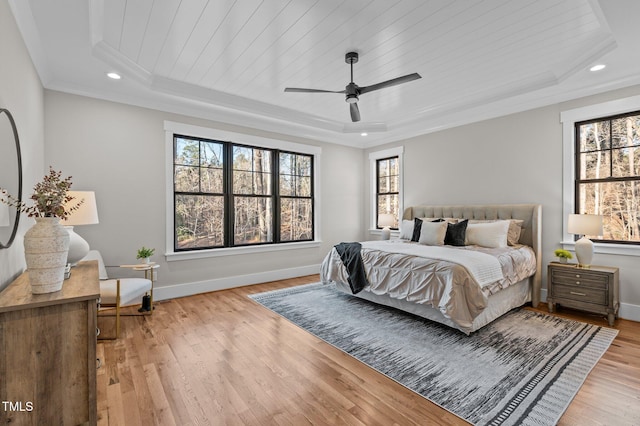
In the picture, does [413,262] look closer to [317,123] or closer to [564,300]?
[564,300]

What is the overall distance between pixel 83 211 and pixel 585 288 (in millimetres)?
5398

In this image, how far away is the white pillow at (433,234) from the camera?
4.30m

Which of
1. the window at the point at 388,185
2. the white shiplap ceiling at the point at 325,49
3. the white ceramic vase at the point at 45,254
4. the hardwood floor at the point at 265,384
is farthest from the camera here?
the window at the point at 388,185

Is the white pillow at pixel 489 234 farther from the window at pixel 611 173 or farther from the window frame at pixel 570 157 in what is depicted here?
the window at pixel 611 173

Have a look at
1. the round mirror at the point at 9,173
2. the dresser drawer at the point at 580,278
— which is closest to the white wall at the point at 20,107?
the round mirror at the point at 9,173

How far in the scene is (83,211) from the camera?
2914mm

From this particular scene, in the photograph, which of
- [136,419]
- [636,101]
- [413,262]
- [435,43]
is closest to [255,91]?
[435,43]

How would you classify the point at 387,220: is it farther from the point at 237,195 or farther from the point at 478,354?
the point at 478,354

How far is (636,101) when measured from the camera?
3367 millimetres

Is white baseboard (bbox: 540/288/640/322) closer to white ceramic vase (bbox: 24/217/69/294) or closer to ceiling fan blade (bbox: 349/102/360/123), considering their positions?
ceiling fan blade (bbox: 349/102/360/123)

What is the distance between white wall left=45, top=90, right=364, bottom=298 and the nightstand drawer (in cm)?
418

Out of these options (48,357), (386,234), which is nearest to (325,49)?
(48,357)

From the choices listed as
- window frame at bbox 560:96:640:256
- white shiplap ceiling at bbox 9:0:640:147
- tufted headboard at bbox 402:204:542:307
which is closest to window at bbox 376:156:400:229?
tufted headboard at bbox 402:204:542:307

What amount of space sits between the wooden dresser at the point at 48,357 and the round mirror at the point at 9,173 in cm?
42
